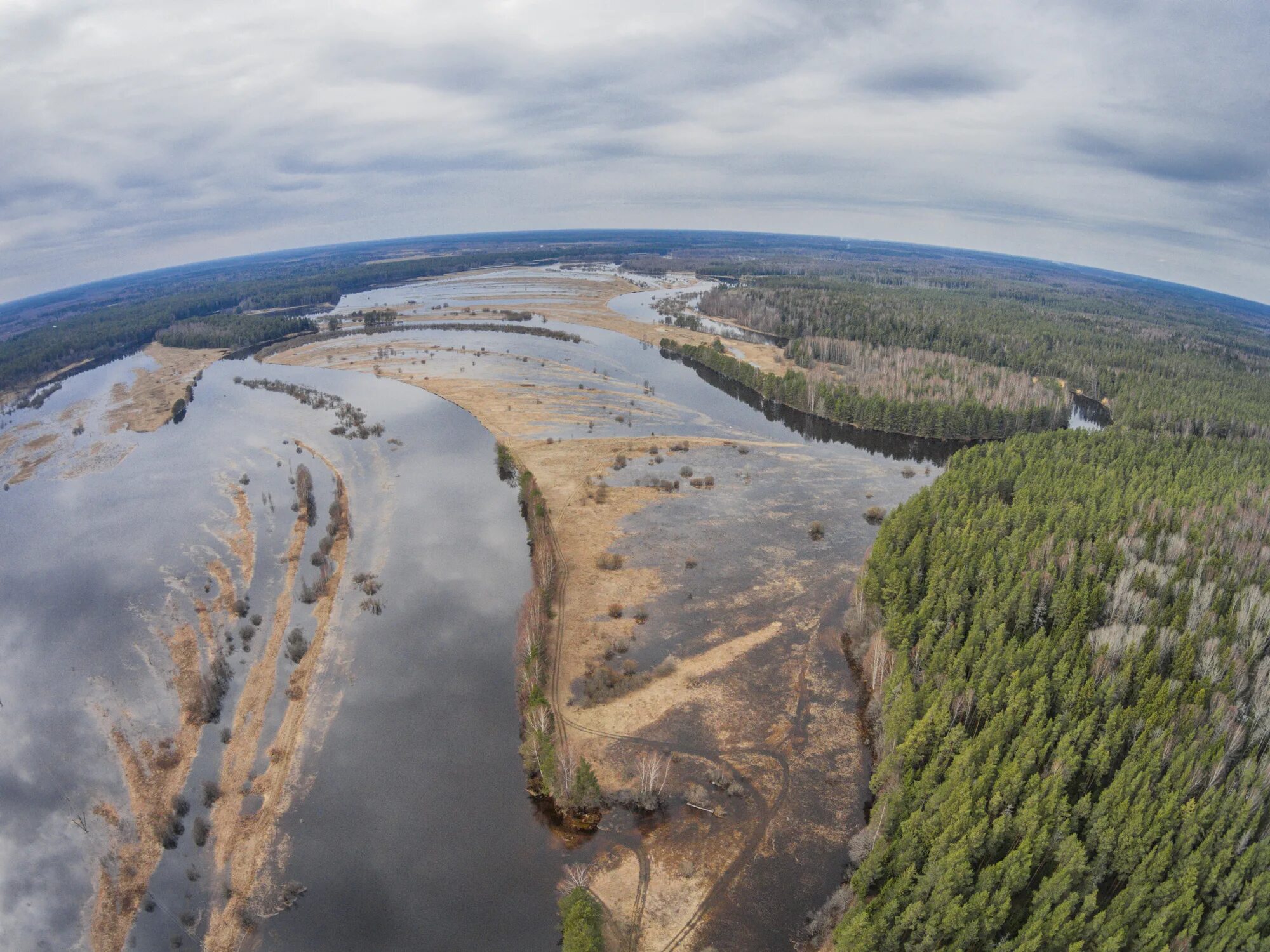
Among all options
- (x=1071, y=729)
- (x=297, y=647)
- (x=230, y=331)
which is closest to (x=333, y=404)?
(x=297, y=647)

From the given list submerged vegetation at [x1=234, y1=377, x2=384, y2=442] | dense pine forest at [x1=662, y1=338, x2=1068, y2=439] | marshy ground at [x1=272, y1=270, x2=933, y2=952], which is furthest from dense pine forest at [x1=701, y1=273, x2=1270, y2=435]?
submerged vegetation at [x1=234, y1=377, x2=384, y2=442]

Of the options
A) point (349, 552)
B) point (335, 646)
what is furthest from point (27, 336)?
point (335, 646)

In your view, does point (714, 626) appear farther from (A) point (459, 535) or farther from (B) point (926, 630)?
(A) point (459, 535)

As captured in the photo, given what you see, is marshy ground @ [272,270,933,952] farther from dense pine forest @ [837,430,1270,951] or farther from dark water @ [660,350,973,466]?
dark water @ [660,350,973,466]

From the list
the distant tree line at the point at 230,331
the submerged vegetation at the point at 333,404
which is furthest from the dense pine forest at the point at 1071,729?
the distant tree line at the point at 230,331

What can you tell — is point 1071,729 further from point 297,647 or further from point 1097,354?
point 1097,354
